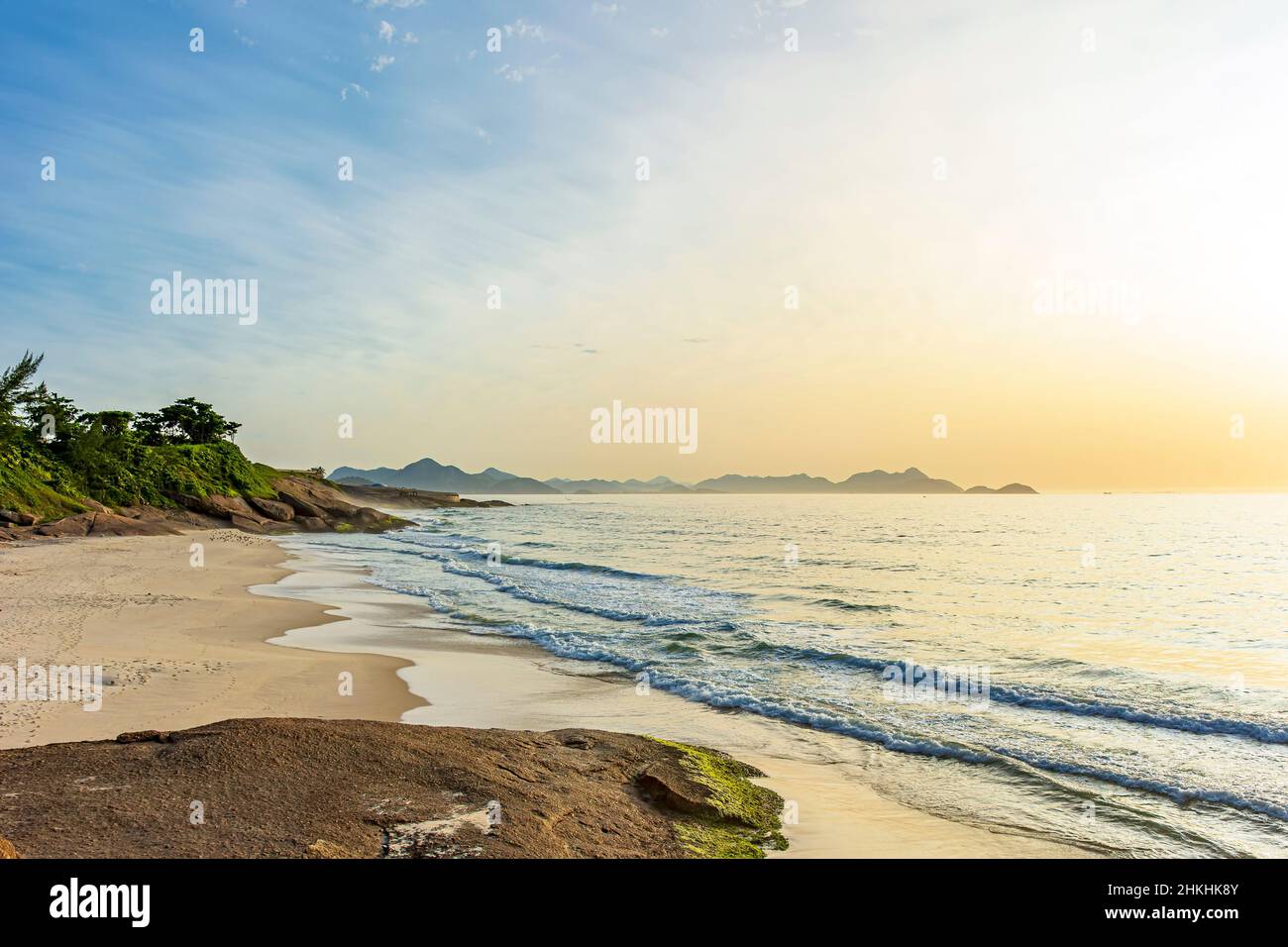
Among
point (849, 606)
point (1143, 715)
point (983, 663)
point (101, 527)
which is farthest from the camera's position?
point (101, 527)

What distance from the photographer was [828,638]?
18.9 meters

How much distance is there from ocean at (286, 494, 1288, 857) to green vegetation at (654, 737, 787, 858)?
1.92 m

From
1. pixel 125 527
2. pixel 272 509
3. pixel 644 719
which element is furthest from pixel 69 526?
pixel 644 719

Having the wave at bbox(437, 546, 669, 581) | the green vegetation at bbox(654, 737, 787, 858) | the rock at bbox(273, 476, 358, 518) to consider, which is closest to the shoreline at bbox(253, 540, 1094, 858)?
the green vegetation at bbox(654, 737, 787, 858)

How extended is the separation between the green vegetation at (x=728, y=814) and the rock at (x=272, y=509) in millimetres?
64466

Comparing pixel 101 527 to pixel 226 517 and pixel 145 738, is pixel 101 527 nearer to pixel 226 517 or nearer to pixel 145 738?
pixel 226 517

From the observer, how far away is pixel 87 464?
53.1m

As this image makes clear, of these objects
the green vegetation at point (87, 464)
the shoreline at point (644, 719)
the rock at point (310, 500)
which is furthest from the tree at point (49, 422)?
the shoreline at point (644, 719)

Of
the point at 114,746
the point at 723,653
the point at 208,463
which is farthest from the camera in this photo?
the point at 208,463

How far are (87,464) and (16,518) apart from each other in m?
14.9

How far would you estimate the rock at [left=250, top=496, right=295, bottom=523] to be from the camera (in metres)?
64.6
